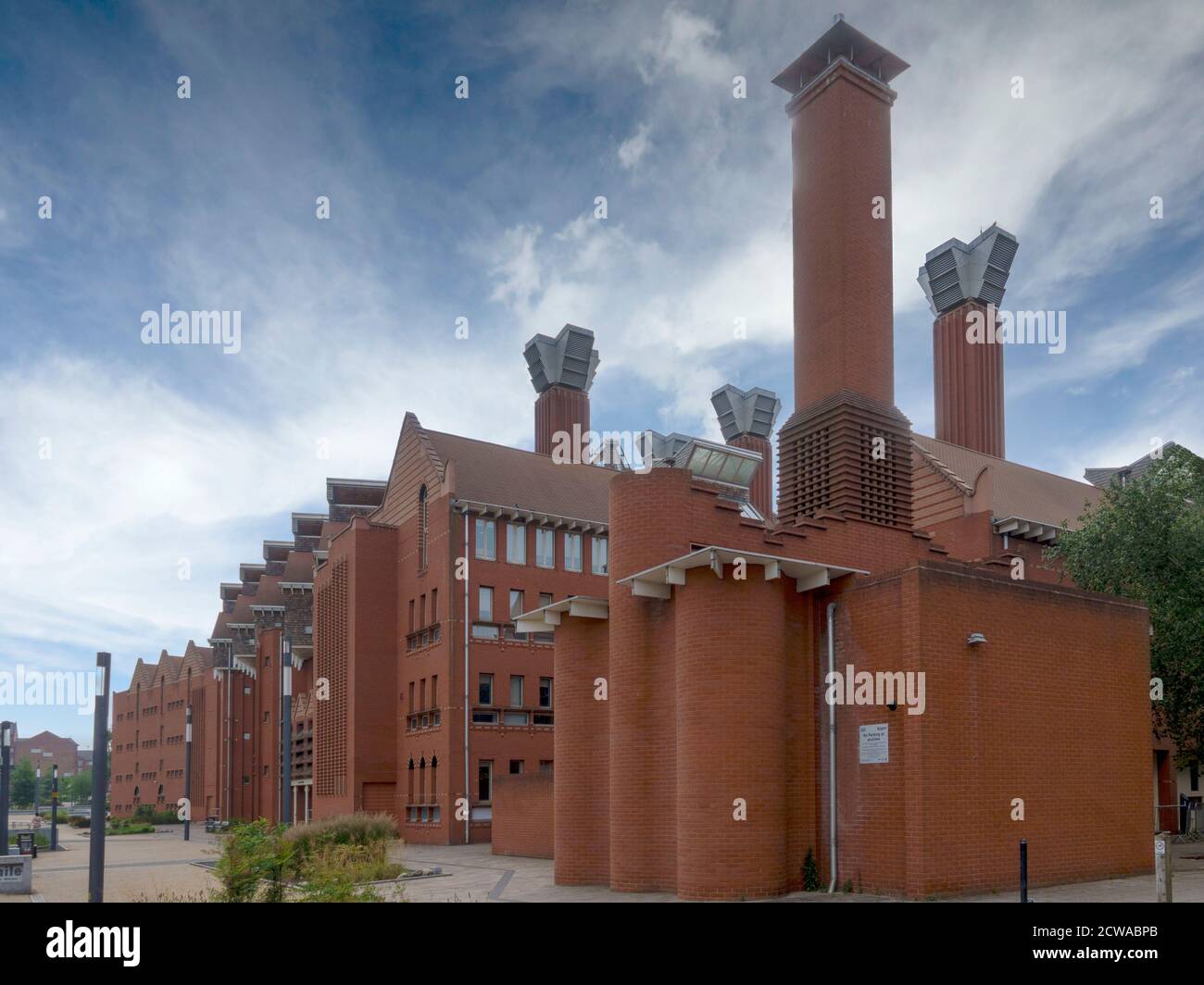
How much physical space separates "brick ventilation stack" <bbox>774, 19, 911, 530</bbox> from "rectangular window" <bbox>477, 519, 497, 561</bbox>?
1958 centimetres

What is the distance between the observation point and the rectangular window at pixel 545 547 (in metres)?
44.4

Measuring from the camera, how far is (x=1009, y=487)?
145 ft

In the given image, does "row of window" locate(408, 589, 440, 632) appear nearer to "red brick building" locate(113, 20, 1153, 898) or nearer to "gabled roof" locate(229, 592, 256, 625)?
"red brick building" locate(113, 20, 1153, 898)

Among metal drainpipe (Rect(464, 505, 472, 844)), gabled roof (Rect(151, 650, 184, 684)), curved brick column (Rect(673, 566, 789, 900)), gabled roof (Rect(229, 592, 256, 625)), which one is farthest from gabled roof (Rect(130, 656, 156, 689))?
curved brick column (Rect(673, 566, 789, 900))

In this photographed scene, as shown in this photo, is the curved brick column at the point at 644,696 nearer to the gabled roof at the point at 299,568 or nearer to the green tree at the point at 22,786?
the gabled roof at the point at 299,568

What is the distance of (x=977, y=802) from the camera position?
19.0 metres

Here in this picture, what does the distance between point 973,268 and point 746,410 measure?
1845cm

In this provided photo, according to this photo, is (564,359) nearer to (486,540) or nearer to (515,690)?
(486,540)

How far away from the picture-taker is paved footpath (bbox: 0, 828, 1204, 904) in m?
18.7

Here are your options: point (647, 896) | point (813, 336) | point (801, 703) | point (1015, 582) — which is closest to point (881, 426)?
point (813, 336)

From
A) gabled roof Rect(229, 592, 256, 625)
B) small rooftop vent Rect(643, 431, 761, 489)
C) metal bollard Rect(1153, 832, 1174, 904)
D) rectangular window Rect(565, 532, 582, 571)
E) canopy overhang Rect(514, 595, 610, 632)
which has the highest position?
small rooftop vent Rect(643, 431, 761, 489)

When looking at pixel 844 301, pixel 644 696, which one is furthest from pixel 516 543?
pixel 644 696

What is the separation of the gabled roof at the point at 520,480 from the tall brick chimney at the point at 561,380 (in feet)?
45.5
